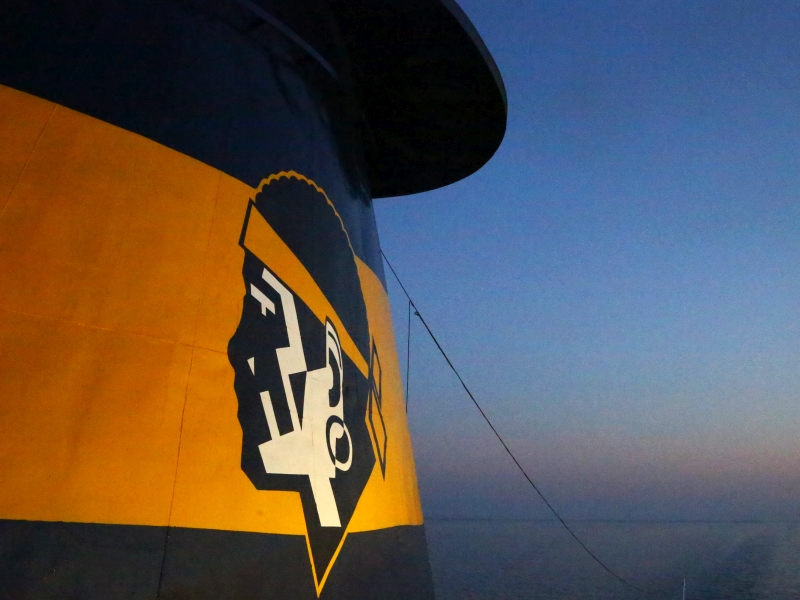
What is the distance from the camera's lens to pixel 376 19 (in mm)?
5832

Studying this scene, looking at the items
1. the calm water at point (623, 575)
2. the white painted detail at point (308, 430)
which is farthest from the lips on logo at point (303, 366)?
the calm water at point (623, 575)

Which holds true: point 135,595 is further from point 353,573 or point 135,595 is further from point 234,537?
point 353,573

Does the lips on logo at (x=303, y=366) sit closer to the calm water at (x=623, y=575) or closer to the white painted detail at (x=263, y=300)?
the white painted detail at (x=263, y=300)

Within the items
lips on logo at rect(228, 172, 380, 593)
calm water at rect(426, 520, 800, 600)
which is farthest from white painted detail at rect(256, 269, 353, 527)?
calm water at rect(426, 520, 800, 600)

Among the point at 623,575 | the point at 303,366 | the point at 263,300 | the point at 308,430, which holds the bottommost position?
the point at 623,575

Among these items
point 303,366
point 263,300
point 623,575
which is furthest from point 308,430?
point 623,575

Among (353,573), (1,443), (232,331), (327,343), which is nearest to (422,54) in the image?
(327,343)

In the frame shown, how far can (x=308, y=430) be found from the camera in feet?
11.9

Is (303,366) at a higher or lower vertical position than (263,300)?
lower

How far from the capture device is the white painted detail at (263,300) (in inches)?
137

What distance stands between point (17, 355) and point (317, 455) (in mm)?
1666

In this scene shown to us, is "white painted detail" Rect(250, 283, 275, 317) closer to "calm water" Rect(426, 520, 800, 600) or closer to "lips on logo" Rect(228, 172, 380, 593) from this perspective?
"lips on logo" Rect(228, 172, 380, 593)

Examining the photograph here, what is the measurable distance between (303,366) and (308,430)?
367 millimetres

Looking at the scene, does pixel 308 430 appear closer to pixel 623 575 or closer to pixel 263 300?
pixel 263 300
